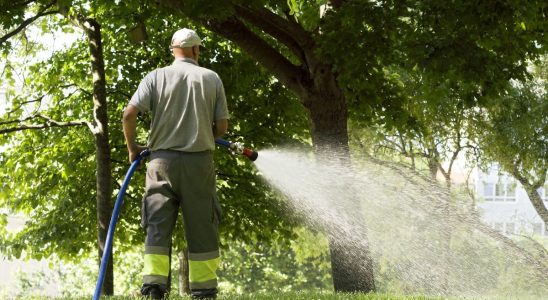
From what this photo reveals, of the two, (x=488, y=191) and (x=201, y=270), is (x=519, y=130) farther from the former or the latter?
(x=488, y=191)

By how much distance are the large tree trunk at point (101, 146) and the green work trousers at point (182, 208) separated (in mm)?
7052

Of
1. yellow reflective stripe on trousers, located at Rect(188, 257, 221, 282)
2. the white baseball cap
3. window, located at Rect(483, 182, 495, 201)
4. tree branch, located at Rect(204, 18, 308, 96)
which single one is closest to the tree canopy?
tree branch, located at Rect(204, 18, 308, 96)

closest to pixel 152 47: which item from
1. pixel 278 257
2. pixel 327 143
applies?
pixel 327 143

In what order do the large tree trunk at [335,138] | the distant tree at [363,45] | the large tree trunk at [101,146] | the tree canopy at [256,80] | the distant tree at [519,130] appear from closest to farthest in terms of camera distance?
the distant tree at [363,45] → the tree canopy at [256,80] → the large tree trunk at [335,138] → the large tree trunk at [101,146] → the distant tree at [519,130]

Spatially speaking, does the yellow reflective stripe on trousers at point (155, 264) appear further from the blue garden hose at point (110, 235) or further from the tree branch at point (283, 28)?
the tree branch at point (283, 28)

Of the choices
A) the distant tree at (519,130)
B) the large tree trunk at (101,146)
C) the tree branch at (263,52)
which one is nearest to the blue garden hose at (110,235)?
the tree branch at (263,52)

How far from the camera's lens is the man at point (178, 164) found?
575cm

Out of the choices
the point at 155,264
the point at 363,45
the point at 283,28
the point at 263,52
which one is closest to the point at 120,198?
the point at 155,264

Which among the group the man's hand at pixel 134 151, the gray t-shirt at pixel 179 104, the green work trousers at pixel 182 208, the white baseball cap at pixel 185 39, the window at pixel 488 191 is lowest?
the window at pixel 488 191

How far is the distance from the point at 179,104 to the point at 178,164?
1.36ft

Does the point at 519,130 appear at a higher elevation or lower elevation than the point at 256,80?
lower

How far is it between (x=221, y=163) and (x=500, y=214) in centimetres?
5034

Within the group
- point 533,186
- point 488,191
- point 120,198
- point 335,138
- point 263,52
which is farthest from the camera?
point 488,191

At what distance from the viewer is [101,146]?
13.0 m
